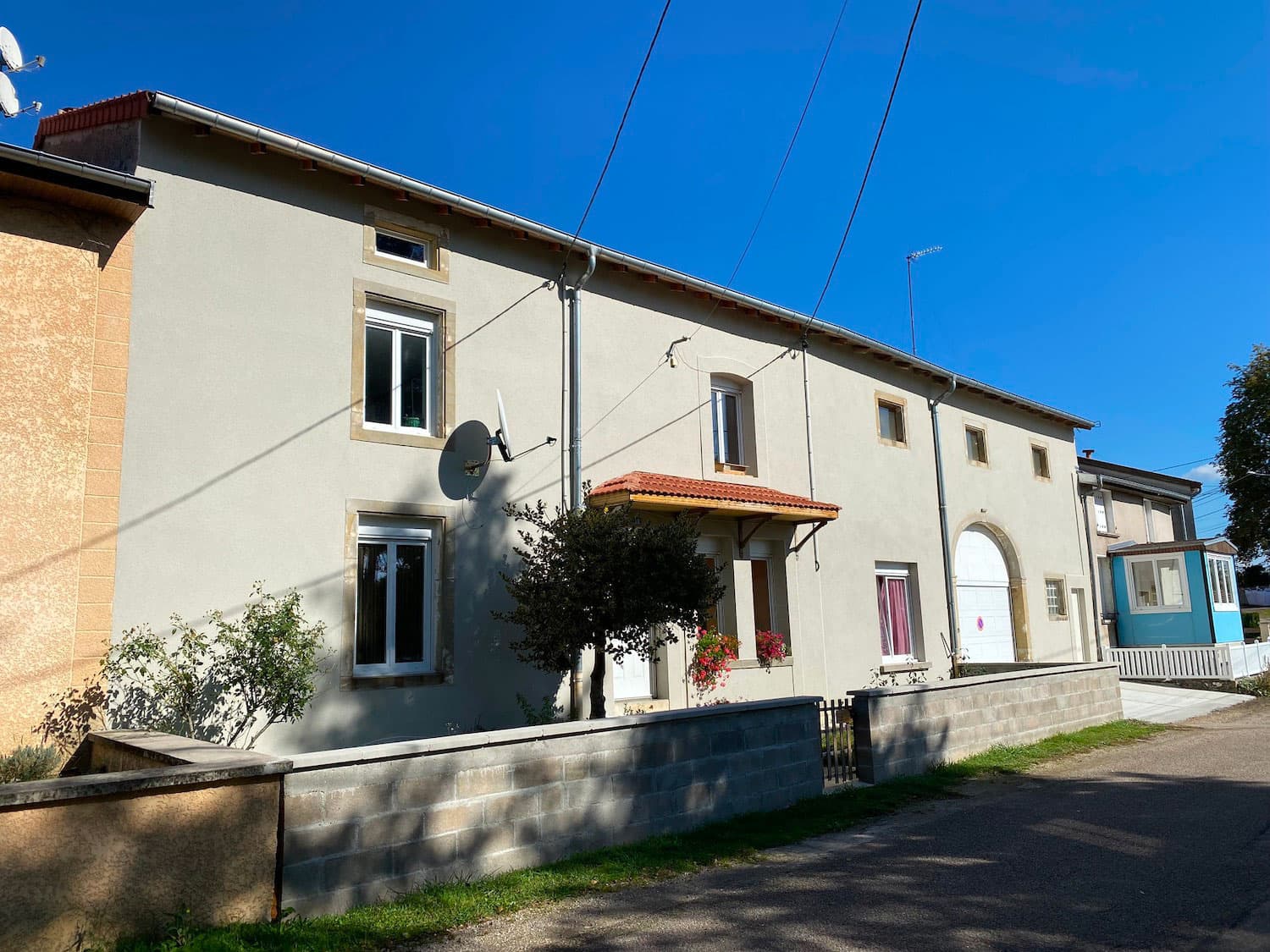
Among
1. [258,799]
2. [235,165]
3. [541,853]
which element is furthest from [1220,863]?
[235,165]

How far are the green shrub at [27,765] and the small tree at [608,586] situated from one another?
4.19 meters

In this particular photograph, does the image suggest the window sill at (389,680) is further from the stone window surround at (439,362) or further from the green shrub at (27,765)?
the green shrub at (27,765)

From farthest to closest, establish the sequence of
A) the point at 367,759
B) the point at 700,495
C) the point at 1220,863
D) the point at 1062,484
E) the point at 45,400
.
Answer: the point at 1062,484 → the point at 700,495 → the point at 45,400 → the point at 1220,863 → the point at 367,759

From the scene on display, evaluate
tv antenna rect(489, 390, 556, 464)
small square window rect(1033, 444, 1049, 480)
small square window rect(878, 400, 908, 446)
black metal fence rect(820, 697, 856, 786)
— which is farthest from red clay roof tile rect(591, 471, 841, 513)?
small square window rect(1033, 444, 1049, 480)

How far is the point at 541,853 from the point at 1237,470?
34264 mm

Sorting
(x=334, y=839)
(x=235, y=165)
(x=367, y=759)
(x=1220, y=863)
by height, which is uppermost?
(x=235, y=165)

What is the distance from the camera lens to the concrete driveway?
15977 mm

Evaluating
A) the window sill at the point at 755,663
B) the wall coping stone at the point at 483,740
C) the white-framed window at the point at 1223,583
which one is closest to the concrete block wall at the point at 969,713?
the wall coping stone at the point at 483,740

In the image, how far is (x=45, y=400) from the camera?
746 cm

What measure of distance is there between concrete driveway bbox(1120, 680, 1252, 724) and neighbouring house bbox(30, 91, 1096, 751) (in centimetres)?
532

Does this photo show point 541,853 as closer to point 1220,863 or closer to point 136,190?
point 1220,863

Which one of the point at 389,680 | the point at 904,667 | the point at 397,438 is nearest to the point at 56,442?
the point at 397,438

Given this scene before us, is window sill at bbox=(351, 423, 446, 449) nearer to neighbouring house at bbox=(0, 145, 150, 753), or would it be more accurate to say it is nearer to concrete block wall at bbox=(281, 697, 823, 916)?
neighbouring house at bbox=(0, 145, 150, 753)

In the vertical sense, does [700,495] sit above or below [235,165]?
below
